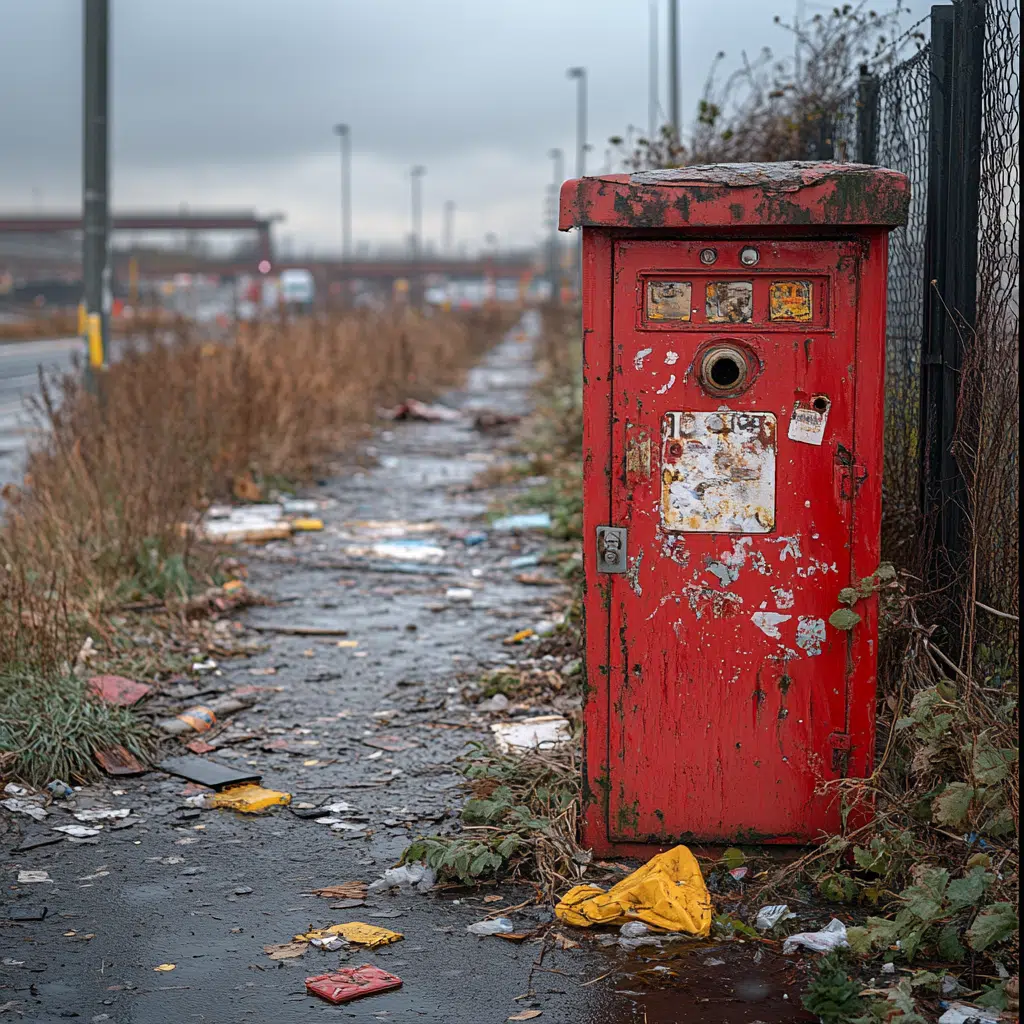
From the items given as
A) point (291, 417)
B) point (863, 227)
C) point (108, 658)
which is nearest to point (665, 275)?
point (863, 227)

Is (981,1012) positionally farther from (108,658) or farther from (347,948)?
(108,658)

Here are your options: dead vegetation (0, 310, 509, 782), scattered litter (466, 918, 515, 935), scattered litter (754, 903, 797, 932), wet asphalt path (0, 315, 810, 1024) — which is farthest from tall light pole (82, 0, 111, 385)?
scattered litter (754, 903, 797, 932)

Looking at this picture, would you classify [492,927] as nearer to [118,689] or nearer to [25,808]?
[25,808]

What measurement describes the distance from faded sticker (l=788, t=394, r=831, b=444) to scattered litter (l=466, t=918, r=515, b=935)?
1535 millimetres

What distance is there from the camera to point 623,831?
3625 mm

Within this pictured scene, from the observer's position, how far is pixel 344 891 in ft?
11.9

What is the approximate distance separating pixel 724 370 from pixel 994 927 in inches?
61.6

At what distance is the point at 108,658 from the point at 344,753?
1.43 meters

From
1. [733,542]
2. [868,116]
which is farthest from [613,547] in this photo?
[868,116]

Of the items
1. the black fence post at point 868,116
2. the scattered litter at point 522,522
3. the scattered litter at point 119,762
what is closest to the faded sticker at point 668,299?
the black fence post at point 868,116

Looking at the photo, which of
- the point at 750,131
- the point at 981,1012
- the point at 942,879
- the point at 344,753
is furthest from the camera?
the point at 750,131

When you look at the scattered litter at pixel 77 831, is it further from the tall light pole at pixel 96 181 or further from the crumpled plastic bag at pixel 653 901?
the tall light pole at pixel 96 181

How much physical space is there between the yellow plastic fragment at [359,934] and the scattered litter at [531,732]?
129 centimetres

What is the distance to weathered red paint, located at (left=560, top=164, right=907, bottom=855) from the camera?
343cm
